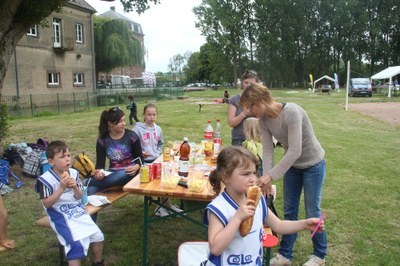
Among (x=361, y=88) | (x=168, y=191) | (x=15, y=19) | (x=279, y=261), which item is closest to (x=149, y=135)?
(x=168, y=191)

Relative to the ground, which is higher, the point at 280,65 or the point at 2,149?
the point at 280,65

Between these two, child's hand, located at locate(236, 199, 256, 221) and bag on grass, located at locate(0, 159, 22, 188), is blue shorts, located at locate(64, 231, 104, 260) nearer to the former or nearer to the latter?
child's hand, located at locate(236, 199, 256, 221)

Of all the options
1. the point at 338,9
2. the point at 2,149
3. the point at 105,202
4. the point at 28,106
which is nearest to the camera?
the point at 105,202

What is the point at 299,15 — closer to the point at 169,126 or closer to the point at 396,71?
the point at 396,71

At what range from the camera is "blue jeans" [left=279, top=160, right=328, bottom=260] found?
317 centimetres

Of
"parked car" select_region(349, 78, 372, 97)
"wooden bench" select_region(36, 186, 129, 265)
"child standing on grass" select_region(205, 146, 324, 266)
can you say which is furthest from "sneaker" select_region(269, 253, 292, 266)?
"parked car" select_region(349, 78, 372, 97)

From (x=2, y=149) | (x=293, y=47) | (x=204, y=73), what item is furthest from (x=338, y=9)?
(x=2, y=149)

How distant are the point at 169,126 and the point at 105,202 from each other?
395 inches

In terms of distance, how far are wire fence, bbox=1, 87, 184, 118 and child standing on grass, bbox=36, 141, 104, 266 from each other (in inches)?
699

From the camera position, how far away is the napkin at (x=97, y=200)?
369 cm

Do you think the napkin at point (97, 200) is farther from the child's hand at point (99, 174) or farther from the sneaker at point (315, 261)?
the sneaker at point (315, 261)

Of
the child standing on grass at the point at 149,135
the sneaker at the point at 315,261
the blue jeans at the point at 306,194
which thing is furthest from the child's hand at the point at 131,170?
the sneaker at the point at 315,261

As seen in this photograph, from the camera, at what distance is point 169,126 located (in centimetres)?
1373

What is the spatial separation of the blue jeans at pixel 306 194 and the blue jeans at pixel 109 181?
6.18 feet
